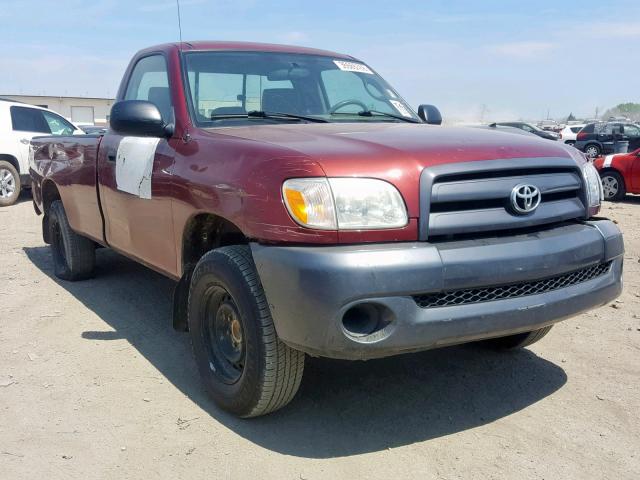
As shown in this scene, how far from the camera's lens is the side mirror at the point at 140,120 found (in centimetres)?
356

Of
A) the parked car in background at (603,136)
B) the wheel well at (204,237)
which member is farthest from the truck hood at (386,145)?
the parked car in background at (603,136)

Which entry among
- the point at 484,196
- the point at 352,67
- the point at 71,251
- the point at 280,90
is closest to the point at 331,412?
the point at 484,196

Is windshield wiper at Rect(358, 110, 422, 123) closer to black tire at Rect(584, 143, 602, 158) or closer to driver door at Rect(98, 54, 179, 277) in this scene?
driver door at Rect(98, 54, 179, 277)

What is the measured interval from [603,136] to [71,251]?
22267 mm

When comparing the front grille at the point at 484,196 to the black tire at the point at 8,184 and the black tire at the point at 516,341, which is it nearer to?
the black tire at the point at 516,341

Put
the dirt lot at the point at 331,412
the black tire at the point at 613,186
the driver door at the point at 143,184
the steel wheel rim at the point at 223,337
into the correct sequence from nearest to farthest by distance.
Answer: the dirt lot at the point at 331,412, the steel wheel rim at the point at 223,337, the driver door at the point at 143,184, the black tire at the point at 613,186

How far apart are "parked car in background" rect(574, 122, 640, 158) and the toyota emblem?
22.0m

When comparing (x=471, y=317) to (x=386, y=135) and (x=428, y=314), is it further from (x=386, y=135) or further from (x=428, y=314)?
(x=386, y=135)

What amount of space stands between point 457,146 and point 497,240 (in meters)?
0.47

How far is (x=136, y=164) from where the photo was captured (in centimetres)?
399

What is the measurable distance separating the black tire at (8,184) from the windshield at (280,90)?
8753 millimetres

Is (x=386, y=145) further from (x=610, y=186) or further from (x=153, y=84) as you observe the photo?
(x=610, y=186)

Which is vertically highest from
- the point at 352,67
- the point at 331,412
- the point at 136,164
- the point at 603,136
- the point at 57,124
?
the point at 352,67

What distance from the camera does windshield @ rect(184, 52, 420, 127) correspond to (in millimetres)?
3779
